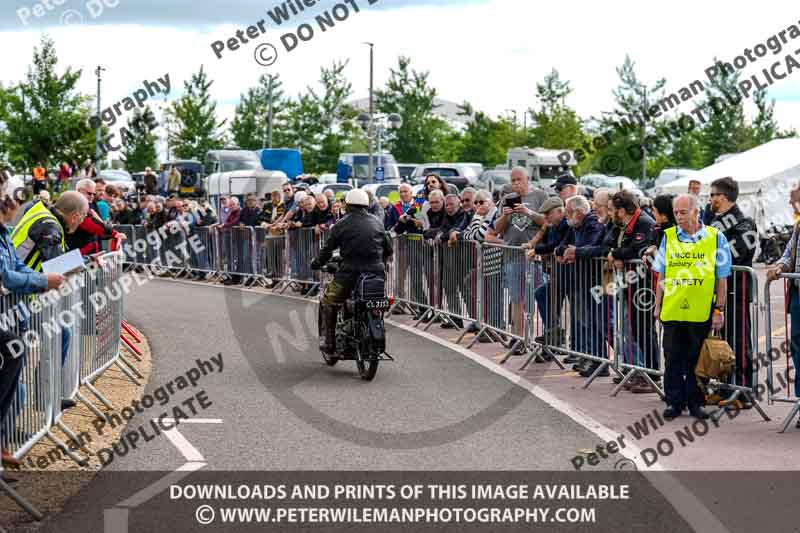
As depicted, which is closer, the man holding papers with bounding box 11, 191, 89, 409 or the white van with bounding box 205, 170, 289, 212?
the man holding papers with bounding box 11, 191, 89, 409

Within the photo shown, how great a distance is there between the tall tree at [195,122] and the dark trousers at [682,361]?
6921 centimetres

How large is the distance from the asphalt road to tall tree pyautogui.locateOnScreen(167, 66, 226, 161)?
63708 mm

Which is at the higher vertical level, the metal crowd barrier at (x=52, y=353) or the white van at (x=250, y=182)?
the white van at (x=250, y=182)

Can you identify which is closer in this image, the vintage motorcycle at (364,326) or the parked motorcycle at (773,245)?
the vintage motorcycle at (364,326)

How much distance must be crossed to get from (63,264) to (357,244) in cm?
474

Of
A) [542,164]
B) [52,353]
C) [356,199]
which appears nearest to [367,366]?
[356,199]

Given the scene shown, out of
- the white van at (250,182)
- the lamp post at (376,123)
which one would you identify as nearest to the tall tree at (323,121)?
the lamp post at (376,123)

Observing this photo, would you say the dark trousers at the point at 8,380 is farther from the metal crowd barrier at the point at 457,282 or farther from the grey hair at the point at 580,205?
the metal crowd barrier at the point at 457,282

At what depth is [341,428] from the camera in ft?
32.1

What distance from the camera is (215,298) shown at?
74.9 ft

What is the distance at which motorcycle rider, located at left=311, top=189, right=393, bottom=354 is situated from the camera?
13164 millimetres

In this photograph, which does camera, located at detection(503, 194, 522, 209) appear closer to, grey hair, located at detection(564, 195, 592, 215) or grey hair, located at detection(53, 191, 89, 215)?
grey hair, located at detection(564, 195, 592, 215)

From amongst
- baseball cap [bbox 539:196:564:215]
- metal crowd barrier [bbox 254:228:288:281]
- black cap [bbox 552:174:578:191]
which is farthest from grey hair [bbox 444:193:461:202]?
metal crowd barrier [bbox 254:228:288:281]

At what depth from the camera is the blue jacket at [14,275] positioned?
7.63 metres
